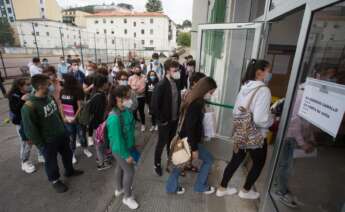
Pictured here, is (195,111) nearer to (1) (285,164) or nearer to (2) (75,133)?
(1) (285,164)

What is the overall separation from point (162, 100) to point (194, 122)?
2.62 ft

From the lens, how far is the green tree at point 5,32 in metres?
10.7

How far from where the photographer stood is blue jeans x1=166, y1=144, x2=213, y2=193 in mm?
2454

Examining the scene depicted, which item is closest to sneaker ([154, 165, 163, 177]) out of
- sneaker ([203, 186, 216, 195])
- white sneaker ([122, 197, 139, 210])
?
white sneaker ([122, 197, 139, 210])

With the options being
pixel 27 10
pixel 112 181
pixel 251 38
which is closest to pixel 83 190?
pixel 112 181

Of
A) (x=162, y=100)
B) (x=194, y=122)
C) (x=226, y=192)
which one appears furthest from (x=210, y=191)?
(x=162, y=100)

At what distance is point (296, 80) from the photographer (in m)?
1.77

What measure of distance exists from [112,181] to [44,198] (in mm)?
945

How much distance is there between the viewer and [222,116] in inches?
142

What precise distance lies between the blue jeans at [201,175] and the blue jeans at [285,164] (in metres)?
0.86

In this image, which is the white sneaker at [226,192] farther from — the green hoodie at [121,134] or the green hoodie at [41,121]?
the green hoodie at [41,121]

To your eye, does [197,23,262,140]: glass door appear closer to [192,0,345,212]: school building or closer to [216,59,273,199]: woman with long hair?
[192,0,345,212]: school building

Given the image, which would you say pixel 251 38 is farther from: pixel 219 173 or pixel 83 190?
pixel 83 190

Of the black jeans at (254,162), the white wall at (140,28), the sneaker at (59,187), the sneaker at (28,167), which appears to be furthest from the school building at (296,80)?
the white wall at (140,28)
